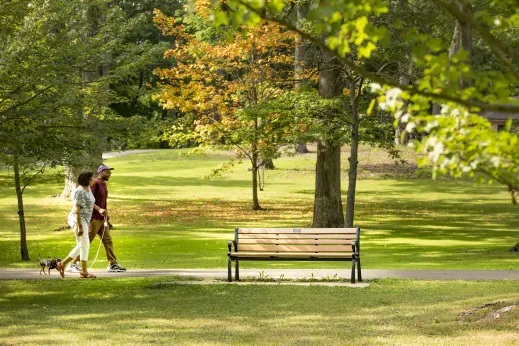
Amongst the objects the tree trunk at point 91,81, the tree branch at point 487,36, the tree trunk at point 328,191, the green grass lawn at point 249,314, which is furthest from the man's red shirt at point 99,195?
the tree trunk at point 328,191

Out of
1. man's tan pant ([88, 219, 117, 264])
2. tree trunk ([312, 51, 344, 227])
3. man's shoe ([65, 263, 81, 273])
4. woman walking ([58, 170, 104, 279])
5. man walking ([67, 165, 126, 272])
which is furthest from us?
tree trunk ([312, 51, 344, 227])

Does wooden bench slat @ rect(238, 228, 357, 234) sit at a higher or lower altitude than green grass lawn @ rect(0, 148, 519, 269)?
higher

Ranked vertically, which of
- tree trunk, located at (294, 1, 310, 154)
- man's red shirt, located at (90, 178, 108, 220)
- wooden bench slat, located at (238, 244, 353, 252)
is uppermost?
tree trunk, located at (294, 1, 310, 154)

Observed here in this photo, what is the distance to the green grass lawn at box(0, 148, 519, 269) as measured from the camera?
20.3 metres

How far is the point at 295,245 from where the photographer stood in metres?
14.7

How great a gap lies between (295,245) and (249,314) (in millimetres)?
3759

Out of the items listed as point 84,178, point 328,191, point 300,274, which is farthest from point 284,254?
point 328,191

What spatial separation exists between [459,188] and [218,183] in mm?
12143

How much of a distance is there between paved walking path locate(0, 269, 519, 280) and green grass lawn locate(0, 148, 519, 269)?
1.72 meters

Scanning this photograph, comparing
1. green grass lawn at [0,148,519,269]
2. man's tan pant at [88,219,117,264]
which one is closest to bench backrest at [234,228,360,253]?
man's tan pant at [88,219,117,264]

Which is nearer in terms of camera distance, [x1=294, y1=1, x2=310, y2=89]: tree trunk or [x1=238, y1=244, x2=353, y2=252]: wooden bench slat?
[x1=238, y1=244, x2=353, y2=252]: wooden bench slat

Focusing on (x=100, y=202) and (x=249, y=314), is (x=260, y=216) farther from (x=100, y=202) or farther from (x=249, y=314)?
(x=249, y=314)

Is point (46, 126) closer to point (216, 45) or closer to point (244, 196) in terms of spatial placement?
point (216, 45)

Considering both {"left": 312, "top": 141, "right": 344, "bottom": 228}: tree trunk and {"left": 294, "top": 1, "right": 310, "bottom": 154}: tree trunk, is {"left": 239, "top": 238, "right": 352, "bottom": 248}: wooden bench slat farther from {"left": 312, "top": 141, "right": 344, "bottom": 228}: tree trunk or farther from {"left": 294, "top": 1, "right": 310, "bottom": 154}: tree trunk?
{"left": 312, "top": 141, "right": 344, "bottom": 228}: tree trunk
